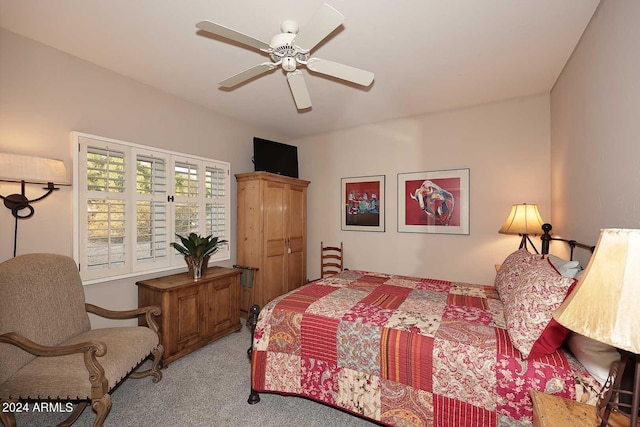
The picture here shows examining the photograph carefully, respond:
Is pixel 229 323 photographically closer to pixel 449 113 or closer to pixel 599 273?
pixel 599 273

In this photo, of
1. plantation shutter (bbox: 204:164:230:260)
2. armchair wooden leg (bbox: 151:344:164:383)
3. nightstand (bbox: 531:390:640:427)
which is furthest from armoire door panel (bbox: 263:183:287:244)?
nightstand (bbox: 531:390:640:427)

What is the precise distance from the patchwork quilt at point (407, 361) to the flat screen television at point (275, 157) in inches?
86.8

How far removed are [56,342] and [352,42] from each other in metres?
A: 3.08

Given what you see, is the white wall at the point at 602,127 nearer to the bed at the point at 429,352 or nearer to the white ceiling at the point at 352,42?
the white ceiling at the point at 352,42

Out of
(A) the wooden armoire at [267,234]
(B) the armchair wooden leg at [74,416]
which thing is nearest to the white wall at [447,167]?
(A) the wooden armoire at [267,234]

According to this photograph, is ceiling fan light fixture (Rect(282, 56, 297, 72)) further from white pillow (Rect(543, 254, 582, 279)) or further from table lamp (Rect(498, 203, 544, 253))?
table lamp (Rect(498, 203, 544, 253))

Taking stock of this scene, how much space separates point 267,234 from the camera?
374cm

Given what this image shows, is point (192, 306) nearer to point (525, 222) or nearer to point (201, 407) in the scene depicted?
point (201, 407)

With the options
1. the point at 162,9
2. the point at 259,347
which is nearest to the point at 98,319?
the point at 259,347

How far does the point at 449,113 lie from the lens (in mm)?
3553

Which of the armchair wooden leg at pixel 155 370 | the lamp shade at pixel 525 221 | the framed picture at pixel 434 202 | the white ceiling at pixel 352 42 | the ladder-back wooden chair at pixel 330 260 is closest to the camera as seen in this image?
the white ceiling at pixel 352 42

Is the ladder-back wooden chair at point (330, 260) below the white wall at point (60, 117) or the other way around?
below

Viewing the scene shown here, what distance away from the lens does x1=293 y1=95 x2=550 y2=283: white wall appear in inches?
124

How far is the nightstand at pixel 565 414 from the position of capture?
102cm
